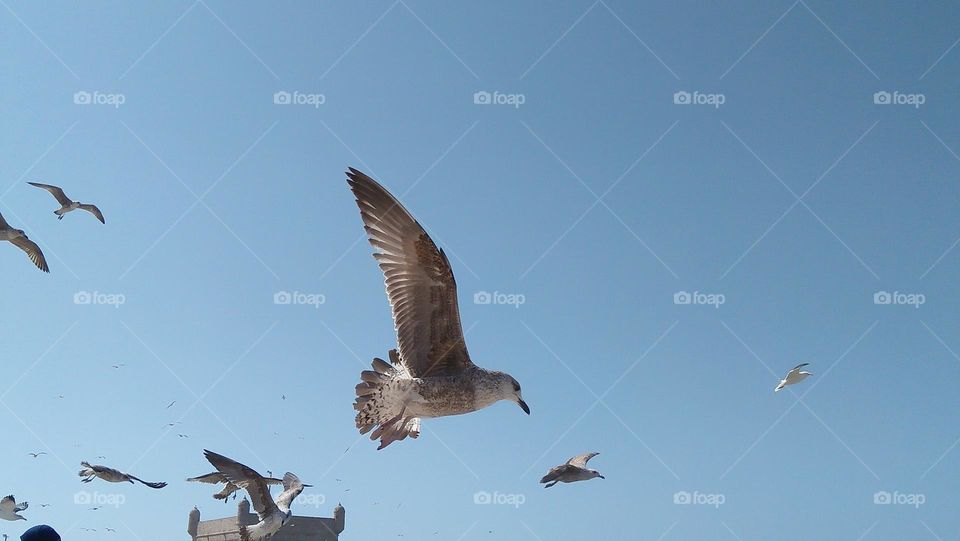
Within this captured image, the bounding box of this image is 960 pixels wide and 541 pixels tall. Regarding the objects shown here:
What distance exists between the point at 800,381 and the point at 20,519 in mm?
11200

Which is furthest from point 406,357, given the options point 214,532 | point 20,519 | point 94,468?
point 214,532

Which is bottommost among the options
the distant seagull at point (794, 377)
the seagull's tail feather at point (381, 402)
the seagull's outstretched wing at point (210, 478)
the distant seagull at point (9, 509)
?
the distant seagull at point (9, 509)

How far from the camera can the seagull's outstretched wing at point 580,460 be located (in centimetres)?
1066

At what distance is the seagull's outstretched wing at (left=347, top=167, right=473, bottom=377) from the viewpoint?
8.16 metres

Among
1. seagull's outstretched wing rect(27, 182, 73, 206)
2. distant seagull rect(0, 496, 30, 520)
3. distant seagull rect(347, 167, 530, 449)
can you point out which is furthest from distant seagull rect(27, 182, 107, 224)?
distant seagull rect(347, 167, 530, 449)

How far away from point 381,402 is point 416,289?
3.49ft

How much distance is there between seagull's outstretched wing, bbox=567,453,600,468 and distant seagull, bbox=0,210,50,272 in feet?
27.1

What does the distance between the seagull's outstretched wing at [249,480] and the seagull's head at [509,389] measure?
9.89 ft

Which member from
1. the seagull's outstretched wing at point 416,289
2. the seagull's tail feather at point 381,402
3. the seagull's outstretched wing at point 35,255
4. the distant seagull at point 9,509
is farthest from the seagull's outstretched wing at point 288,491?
the seagull's outstretched wing at point 35,255

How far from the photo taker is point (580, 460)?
10820mm

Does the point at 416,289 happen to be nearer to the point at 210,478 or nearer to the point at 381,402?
the point at 381,402

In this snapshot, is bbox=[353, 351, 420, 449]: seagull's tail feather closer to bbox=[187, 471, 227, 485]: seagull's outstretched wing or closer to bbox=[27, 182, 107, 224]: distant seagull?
bbox=[187, 471, 227, 485]: seagull's outstretched wing

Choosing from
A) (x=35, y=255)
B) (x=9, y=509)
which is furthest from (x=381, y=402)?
(x=35, y=255)

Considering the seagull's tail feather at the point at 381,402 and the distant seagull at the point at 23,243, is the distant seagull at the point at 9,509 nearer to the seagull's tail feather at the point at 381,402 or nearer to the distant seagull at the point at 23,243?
the distant seagull at the point at 23,243
